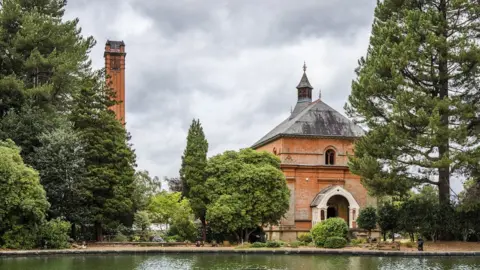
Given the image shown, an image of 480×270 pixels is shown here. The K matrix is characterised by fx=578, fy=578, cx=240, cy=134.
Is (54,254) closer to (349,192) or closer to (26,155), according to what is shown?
(26,155)

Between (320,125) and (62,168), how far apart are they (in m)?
19.5

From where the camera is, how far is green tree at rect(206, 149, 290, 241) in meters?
34.1

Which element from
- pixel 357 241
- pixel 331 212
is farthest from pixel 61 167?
pixel 331 212

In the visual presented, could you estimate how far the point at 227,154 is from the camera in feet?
119

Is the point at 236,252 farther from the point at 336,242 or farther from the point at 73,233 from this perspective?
the point at 73,233

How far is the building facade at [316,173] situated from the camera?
40.4 m

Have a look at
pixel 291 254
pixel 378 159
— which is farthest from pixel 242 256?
pixel 378 159

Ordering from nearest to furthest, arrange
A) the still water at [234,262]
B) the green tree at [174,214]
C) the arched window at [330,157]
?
1. the still water at [234,262]
2. the green tree at [174,214]
3. the arched window at [330,157]

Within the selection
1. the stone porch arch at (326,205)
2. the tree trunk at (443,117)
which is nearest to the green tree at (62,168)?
the stone porch arch at (326,205)

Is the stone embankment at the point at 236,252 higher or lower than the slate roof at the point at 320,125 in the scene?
lower

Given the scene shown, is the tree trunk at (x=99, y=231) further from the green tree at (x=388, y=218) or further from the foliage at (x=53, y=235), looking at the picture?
the green tree at (x=388, y=218)

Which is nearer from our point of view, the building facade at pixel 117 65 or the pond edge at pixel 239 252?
the pond edge at pixel 239 252

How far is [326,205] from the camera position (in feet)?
133

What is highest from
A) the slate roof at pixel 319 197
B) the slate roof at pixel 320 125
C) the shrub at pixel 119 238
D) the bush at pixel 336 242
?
the slate roof at pixel 320 125
